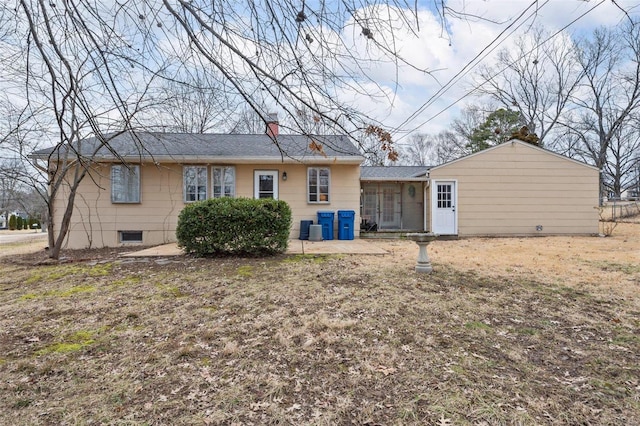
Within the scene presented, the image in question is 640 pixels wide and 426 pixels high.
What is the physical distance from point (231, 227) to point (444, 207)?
303 inches

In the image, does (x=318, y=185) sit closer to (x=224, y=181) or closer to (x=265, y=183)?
(x=265, y=183)

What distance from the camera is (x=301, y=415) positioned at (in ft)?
6.33

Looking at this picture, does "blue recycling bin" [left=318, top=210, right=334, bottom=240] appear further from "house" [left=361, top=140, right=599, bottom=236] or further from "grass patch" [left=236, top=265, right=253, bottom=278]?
"grass patch" [left=236, top=265, right=253, bottom=278]

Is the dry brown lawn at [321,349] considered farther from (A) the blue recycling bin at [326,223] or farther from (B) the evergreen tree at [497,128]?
(B) the evergreen tree at [497,128]

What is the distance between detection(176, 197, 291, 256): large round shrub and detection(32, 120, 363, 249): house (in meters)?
3.22

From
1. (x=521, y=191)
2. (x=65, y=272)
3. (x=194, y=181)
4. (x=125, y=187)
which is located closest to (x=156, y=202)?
(x=125, y=187)

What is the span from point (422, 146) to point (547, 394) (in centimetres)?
3012

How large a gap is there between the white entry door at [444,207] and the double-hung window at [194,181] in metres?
7.45

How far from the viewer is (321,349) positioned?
2.73 meters

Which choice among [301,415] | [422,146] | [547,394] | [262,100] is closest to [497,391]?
[547,394]

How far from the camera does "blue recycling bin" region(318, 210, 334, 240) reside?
10.1 m

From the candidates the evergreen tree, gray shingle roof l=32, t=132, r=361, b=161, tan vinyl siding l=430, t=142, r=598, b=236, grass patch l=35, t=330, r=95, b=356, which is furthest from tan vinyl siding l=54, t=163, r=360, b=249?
the evergreen tree

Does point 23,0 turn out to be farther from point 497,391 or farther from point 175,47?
point 497,391

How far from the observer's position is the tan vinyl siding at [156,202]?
32.1ft
